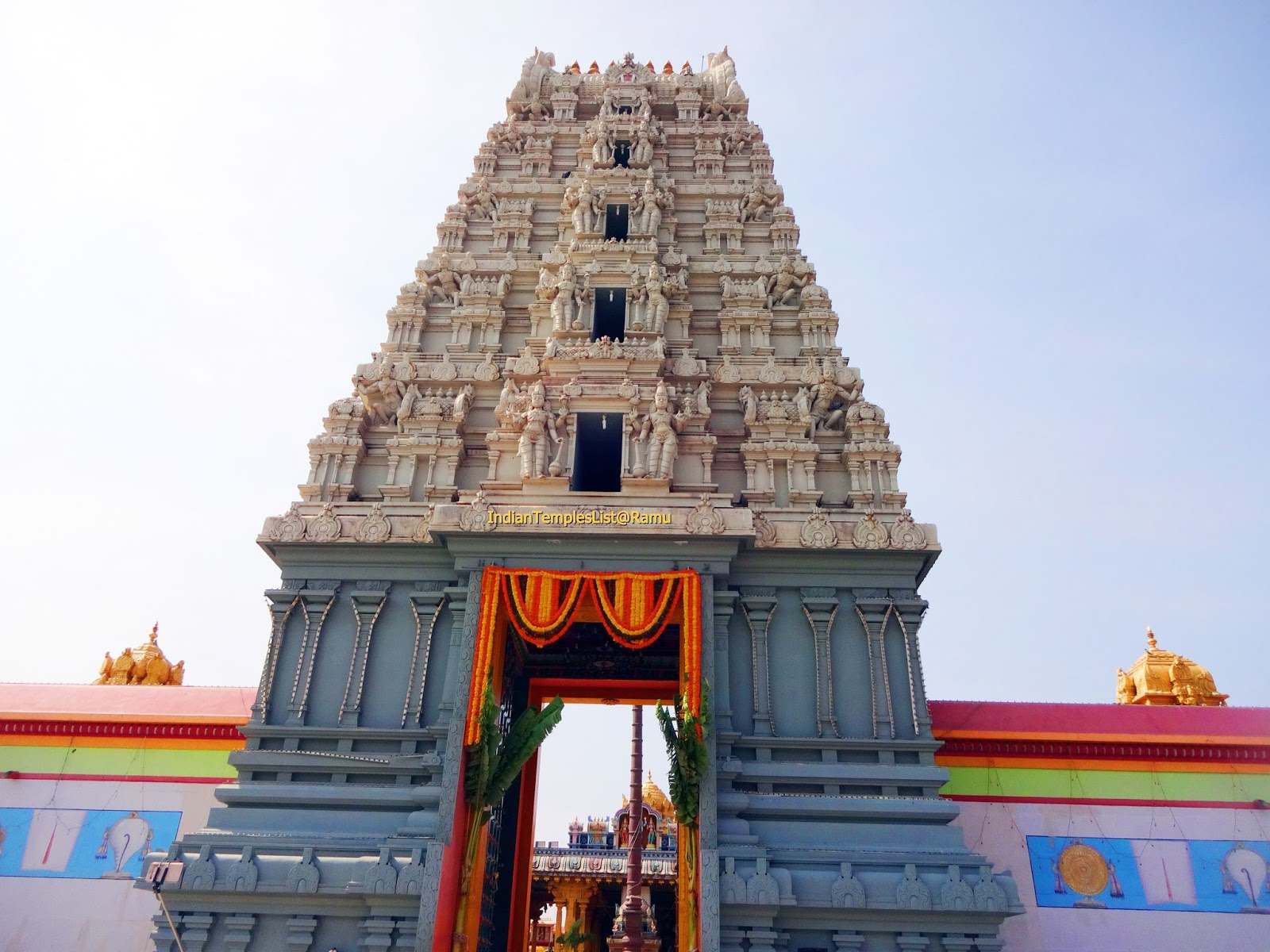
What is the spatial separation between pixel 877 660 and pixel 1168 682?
1290 cm

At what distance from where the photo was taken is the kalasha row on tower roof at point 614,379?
1488 cm

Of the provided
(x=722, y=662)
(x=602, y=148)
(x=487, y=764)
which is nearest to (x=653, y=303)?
(x=602, y=148)

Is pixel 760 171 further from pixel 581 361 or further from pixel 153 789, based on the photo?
pixel 153 789

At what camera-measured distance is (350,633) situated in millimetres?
14133

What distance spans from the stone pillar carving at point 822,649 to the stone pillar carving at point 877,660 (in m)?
0.46

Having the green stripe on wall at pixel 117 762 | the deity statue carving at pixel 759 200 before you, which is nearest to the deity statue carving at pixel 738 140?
the deity statue carving at pixel 759 200

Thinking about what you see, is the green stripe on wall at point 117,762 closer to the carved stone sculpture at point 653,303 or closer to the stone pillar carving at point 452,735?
the stone pillar carving at point 452,735

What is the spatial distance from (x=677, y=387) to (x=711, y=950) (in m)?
9.61

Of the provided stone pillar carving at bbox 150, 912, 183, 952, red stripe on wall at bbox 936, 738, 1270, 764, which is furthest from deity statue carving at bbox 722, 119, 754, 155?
stone pillar carving at bbox 150, 912, 183, 952

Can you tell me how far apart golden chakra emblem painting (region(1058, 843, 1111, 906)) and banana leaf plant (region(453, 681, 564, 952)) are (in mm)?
8602

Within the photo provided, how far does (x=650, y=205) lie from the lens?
20.2m

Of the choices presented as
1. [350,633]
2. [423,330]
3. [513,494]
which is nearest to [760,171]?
[423,330]

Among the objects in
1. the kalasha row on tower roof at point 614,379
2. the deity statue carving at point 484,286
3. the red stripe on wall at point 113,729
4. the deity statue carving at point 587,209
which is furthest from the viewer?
the deity statue carving at point 587,209

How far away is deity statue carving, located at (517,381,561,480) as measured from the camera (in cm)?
1528
